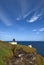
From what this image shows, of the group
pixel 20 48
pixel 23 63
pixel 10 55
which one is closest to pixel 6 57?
pixel 10 55

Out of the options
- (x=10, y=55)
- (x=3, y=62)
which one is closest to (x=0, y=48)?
(x=10, y=55)

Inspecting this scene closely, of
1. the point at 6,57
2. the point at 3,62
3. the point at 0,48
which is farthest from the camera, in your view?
the point at 0,48

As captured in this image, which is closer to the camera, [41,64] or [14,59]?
→ [14,59]

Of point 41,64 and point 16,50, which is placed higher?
point 16,50

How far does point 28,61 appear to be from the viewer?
1037 inches

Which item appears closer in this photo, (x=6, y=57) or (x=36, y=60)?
(x=6, y=57)

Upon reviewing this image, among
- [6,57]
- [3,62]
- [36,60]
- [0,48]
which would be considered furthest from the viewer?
[36,60]

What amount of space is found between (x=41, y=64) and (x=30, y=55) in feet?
10.5

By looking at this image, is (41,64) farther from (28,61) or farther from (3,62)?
(3,62)

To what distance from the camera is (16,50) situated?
2802 cm

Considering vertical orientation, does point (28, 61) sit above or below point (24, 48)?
below

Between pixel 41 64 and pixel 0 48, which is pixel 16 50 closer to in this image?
pixel 0 48

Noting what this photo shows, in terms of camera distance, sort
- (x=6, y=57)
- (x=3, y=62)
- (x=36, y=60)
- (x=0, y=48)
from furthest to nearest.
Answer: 1. (x=36, y=60)
2. (x=0, y=48)
3. (x=6, y=57)
4. (x=3, y=62)

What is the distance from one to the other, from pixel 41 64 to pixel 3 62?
30.0ft
